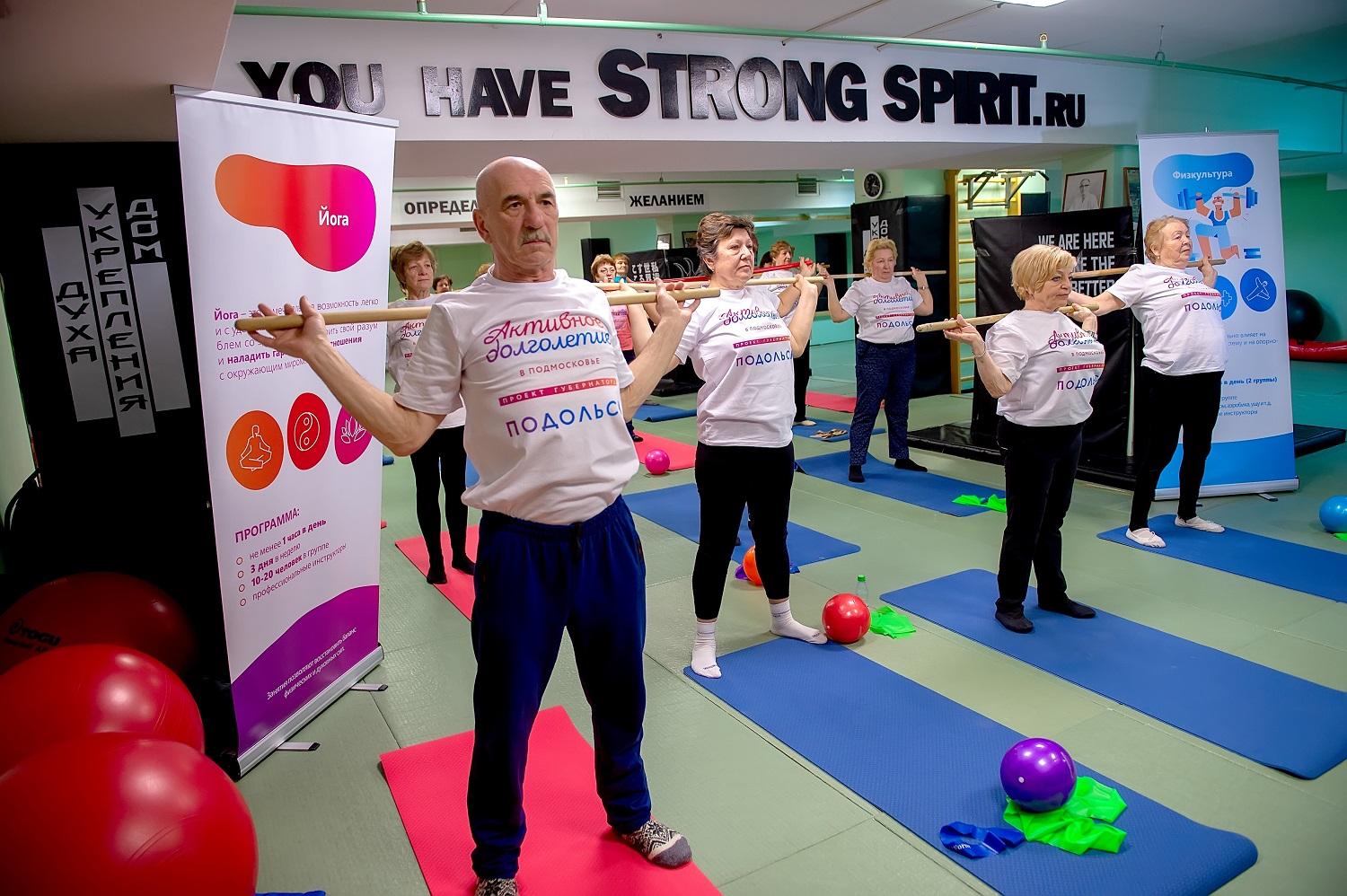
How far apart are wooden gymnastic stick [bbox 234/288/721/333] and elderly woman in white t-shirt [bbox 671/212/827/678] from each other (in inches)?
26.6

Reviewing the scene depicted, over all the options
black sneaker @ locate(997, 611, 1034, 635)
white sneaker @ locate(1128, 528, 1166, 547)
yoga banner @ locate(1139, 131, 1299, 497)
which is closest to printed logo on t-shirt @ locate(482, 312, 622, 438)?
black sneaker @ locate(997, 611, 1034, 635)

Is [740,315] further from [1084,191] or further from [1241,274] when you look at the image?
[1084,191]

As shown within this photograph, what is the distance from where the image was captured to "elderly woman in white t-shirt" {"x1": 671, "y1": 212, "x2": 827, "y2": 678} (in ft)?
10.6

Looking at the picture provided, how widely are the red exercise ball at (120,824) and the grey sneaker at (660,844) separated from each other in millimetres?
922

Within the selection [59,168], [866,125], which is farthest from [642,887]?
[866,125]

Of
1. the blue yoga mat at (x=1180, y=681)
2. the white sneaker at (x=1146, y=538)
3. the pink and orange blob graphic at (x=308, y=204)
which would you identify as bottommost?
the blue yoga mat at (x=1180, y=681)

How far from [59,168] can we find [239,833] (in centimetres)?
→ 232

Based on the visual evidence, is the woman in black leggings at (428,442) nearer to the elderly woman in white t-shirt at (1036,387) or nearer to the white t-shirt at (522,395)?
the white t-shirt at (522,395)

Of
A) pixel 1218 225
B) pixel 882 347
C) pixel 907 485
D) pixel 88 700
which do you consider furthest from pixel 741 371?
pixel 1218 225

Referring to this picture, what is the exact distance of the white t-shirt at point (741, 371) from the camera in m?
3.21

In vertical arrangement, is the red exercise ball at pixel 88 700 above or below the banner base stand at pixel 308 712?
above

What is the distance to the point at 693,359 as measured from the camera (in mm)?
3443

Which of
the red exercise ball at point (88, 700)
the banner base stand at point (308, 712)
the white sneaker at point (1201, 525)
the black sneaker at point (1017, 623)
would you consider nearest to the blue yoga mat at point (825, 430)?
the white sneaker at point (1201, 525)

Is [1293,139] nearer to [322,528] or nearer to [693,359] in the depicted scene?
[693,359]
